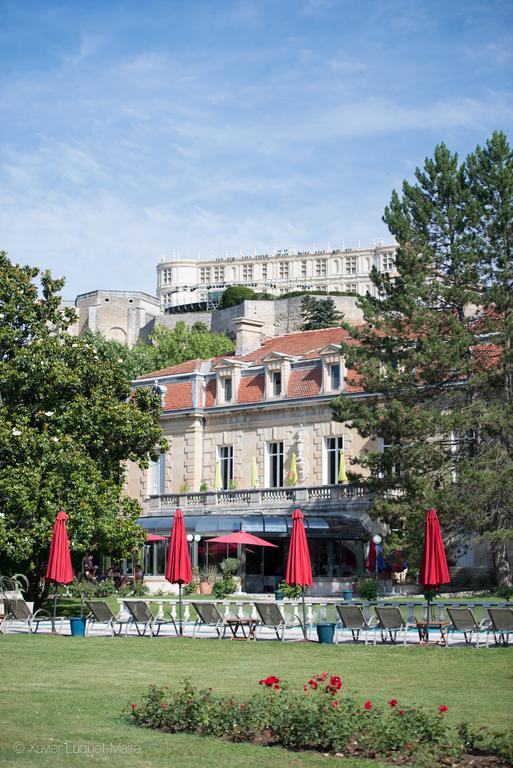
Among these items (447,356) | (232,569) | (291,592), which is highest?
(447,356)

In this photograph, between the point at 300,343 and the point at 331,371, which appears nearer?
the point at 331,371

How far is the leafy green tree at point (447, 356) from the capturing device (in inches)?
1399

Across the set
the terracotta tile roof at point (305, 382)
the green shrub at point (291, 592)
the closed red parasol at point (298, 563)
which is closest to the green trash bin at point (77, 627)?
the closed red parasol at point (298, 563)

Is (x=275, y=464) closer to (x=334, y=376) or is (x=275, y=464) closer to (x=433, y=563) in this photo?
(x=334, y=376)

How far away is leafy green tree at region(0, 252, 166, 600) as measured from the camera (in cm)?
2872

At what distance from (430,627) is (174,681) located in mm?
7885

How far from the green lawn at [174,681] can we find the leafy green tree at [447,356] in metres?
15.1

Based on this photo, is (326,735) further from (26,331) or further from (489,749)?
(26,331)

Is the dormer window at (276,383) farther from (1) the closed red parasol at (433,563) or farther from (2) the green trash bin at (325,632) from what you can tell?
(2) the green trash bin at (325,632)

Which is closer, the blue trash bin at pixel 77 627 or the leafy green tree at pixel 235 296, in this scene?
the blue trash bin at pixel 77 627

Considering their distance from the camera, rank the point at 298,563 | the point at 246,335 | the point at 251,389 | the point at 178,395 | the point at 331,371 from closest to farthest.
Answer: the point at 298,563 → the point at 331,371 → the point at 251,389 → the point at 178,395 → the point at 246,335

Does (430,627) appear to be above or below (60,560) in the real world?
below

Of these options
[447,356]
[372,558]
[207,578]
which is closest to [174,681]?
[447,356]

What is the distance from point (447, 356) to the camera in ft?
119
